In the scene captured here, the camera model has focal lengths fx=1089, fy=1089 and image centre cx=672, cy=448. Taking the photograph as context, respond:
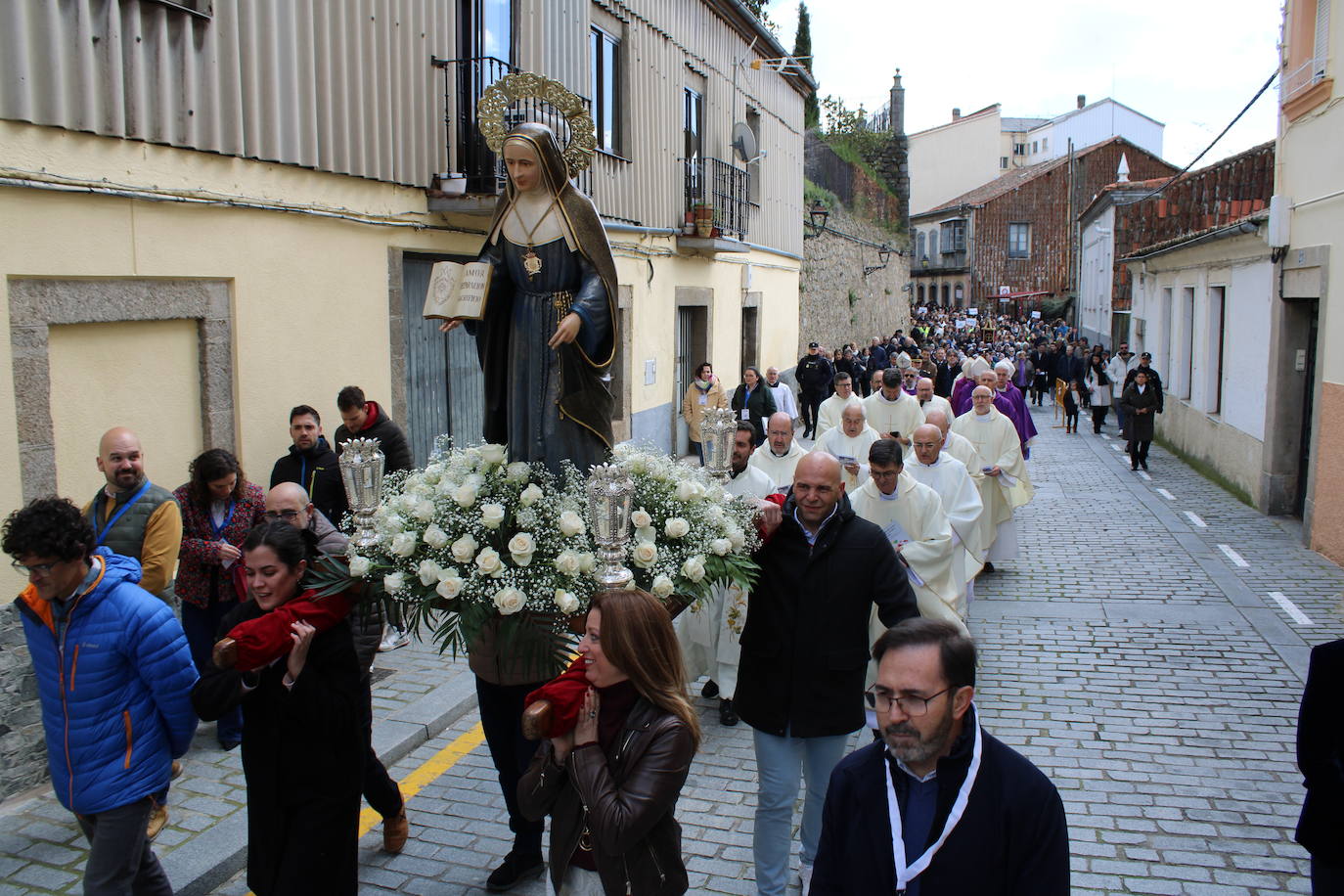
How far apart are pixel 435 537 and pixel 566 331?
106cm

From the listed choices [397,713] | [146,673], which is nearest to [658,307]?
[397,713]

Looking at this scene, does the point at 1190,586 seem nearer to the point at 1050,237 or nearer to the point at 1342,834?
the point at 1342,834

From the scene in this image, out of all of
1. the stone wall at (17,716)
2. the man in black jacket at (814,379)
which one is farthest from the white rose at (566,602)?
the man in black jacket at (814,379)

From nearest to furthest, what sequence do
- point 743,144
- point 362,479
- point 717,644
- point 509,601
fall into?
1. point 509,601
2. point 362,479
3. point 717,644
4. point 743,144

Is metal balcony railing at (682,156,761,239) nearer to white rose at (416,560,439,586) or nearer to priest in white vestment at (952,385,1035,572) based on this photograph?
priest in white vestment at (952,385,1035,572)

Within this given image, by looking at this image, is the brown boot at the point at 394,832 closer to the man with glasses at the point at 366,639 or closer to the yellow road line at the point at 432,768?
the man with glasses at the point at 366,639

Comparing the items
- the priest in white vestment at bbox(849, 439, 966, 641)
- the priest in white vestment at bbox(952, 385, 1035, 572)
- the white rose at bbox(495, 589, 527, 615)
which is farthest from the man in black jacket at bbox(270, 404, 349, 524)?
the priest in white vestment at bbox(952, 385, 1035, 572)

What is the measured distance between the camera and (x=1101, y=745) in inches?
254

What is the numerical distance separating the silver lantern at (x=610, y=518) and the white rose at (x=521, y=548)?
0.82 ft

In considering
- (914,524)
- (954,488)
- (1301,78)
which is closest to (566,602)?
(914,524)

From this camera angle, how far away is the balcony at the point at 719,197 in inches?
678

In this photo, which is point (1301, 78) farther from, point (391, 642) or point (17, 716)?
point (17, 716)

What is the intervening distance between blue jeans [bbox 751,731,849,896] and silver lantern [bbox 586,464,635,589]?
3.68 feet

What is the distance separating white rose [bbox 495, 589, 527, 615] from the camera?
3.74 m
